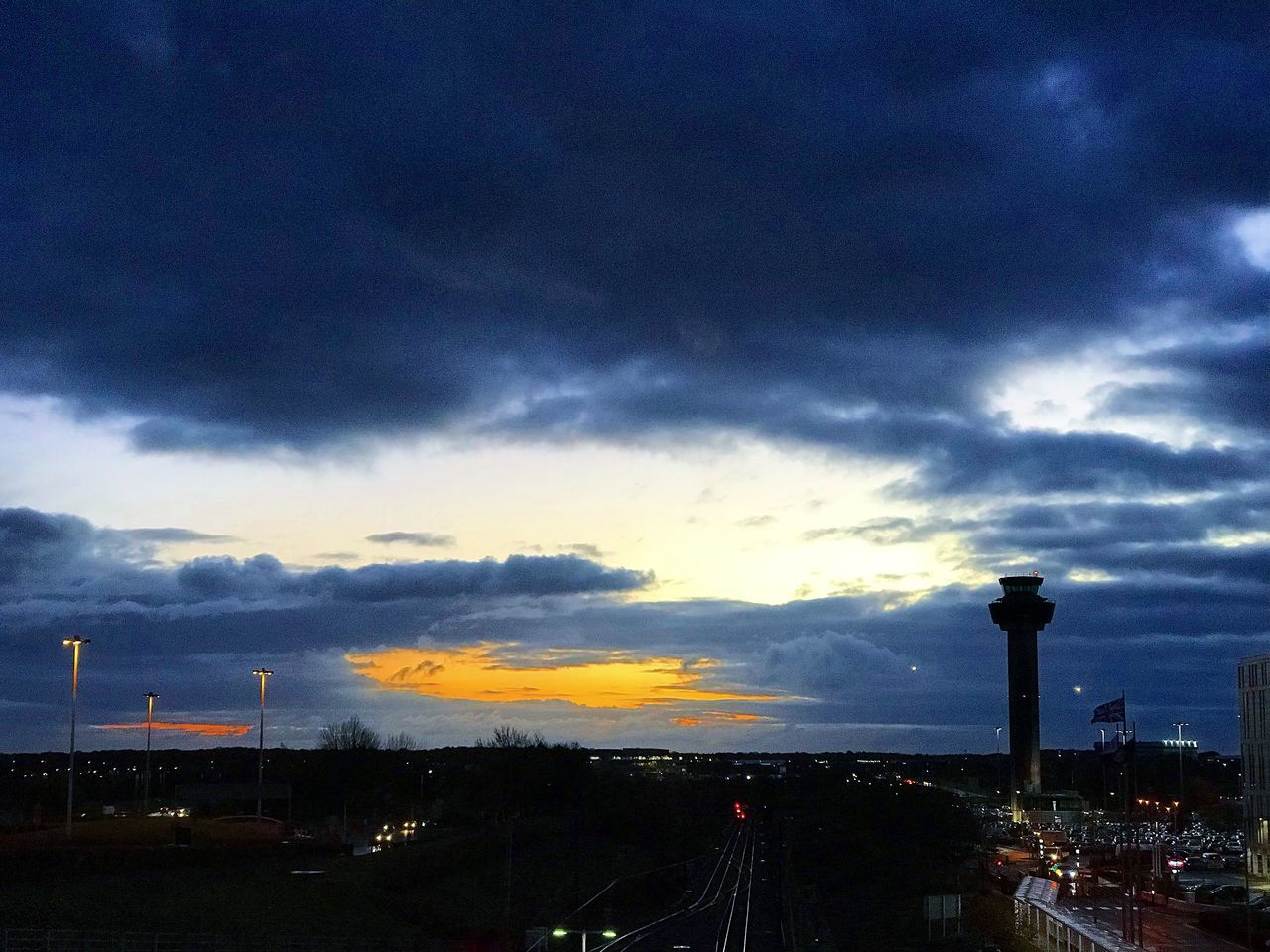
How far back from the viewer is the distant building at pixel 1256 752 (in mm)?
110188

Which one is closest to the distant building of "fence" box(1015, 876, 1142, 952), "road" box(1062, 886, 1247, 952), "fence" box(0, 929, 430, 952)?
"road" box(1062, 886, 1247, 952)

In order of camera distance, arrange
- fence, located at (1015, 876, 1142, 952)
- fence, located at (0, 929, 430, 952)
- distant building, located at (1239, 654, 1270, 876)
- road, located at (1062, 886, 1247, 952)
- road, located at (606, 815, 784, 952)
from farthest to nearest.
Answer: distant building, located at (1239, 654, 1270, 876), road, located at (606, 815, 784, 952), road, located at (1062, 886, 1247, 952), fence, located at (1015, 876, 1142, 952), fence, located at (0, 929, 430, 952)

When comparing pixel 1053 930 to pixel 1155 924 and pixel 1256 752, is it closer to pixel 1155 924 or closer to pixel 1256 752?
pixel 1155 924

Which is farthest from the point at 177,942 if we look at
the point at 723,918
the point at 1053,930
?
the point at 723,918

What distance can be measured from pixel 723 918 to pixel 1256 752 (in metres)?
56.7

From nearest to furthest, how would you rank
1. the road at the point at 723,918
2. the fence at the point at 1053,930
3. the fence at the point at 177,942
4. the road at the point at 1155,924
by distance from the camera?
the fence at the point at 177,942 < the fence at the point at 1053,930 < the road at the point at 1155,924 < the road at the point at 723,918

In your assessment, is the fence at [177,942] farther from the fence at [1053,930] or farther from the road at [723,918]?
the fence at [1053,930]

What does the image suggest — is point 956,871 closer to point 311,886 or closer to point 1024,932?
point 1024,932

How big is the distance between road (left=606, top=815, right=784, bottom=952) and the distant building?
38.4m

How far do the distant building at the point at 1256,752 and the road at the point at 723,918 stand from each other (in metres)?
38.4

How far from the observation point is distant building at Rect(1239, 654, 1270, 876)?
110m

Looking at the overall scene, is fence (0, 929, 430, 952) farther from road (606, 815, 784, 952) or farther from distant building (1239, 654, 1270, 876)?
distant building (1239, 654, 1270, 876)

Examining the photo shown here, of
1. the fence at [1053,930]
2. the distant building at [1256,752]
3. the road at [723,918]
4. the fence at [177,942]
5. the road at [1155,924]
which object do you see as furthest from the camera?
the distant building at [1256,752]

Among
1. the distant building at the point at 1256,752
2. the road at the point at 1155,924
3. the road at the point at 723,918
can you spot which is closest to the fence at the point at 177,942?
the road at the point at 723,918
